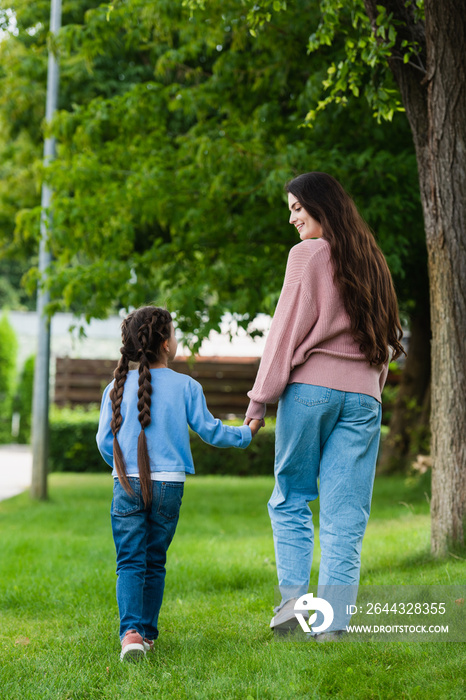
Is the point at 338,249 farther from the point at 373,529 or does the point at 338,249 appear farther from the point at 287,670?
the point at 373,529

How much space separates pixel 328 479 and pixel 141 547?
0.82 m

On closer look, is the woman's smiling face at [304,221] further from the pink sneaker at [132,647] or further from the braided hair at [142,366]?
the pink sneaker at [132,647]

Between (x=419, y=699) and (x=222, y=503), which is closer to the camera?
(x=419, y=699)

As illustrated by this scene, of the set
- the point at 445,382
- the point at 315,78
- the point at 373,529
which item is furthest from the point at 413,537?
the point at 315,78

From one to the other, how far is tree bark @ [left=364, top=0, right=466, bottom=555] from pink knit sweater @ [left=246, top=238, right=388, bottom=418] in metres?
1.87

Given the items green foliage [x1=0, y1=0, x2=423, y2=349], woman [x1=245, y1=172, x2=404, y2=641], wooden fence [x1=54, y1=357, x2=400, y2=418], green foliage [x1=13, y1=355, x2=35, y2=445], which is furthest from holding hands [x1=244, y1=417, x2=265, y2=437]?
green foliage [x1=13, y1=355, x2=35, y2=445]

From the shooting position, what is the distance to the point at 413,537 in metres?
5.98

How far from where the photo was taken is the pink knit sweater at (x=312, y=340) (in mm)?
3170

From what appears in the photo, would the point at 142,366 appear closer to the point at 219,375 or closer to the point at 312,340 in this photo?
the point at 312,340

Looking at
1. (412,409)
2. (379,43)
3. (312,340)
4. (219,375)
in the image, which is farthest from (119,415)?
(219,375)

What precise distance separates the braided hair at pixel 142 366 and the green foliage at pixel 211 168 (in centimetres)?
315

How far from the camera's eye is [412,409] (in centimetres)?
1170

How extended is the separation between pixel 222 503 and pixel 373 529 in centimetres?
272

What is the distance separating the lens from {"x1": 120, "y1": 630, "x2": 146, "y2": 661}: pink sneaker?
10.2 feet
